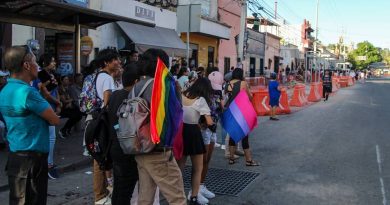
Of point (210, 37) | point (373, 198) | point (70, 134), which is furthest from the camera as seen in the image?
point (210, 37)

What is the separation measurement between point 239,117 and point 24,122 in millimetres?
4509

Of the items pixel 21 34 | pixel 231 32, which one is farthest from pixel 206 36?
pixel 21 34

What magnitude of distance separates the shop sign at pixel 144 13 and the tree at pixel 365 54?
11384 cm

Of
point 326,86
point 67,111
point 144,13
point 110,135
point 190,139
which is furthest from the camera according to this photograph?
point 326,86

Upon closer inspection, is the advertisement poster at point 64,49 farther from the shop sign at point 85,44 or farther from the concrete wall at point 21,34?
the concrete wall at point 21,34

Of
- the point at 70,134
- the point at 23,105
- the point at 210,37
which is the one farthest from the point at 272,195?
the point at 210,37

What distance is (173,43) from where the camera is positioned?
19391 mm

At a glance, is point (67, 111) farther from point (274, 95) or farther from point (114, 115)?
point (274, 95)

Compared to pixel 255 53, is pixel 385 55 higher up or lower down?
higher up

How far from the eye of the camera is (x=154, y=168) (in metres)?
3.92

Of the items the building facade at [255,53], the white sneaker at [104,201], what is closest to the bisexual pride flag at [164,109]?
the white sneaker at [104,201]

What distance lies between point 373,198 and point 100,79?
395 cm

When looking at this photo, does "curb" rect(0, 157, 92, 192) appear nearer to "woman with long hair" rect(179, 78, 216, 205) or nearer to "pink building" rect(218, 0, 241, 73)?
"woman with long hair" rect(179, 78, 216, 205)

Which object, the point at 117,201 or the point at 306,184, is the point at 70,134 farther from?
the point at 117,201
